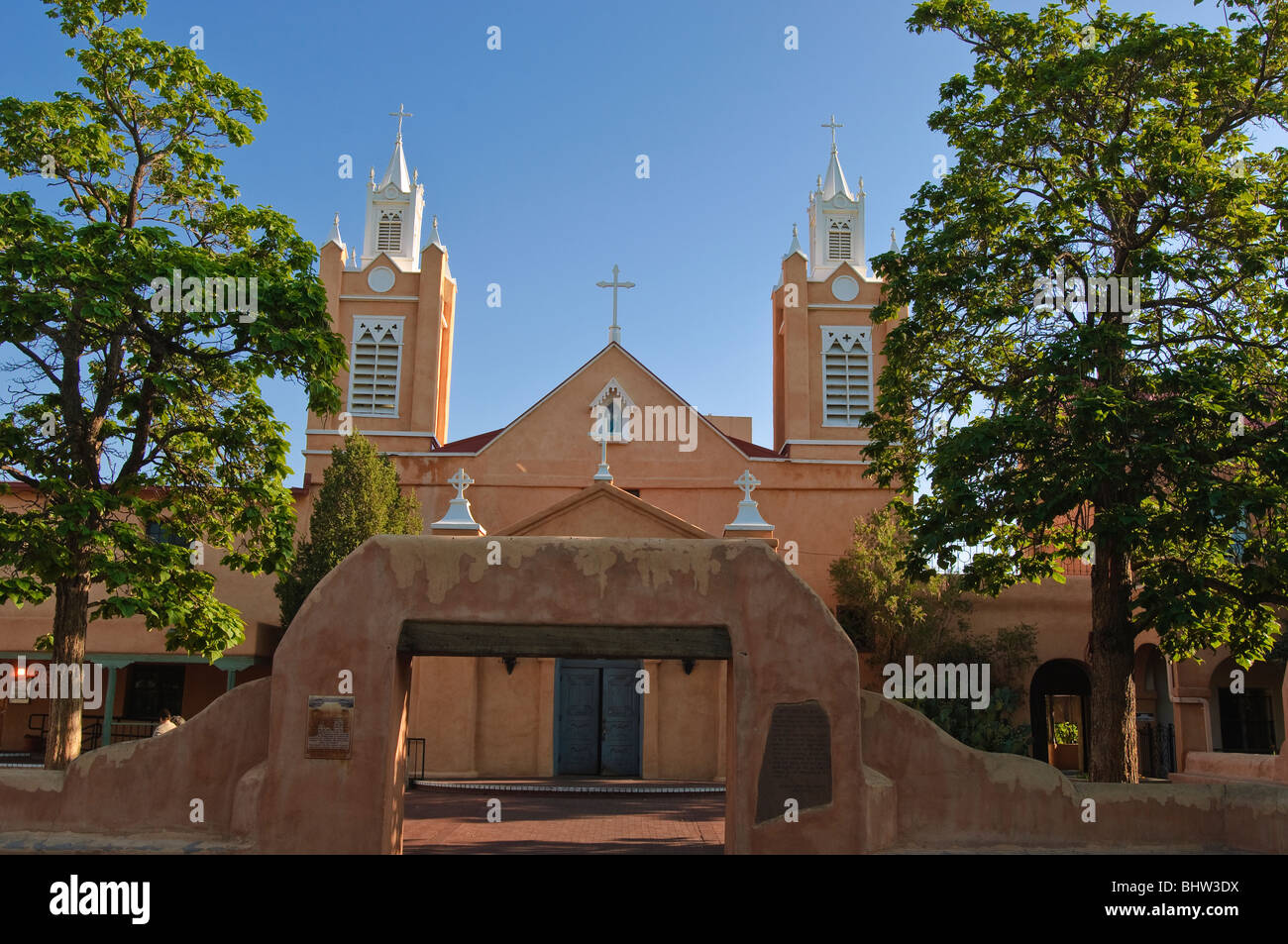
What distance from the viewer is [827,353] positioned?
31.7 metres

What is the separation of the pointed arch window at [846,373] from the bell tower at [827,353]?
26 millimetres

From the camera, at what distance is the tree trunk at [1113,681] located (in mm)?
15109

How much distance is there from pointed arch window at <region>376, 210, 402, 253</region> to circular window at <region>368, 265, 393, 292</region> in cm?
174

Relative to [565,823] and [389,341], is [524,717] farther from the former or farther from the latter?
[389,341]

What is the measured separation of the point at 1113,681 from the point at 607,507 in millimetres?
12436

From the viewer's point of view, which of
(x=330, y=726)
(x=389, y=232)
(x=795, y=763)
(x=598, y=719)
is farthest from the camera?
(x=389, y=232)

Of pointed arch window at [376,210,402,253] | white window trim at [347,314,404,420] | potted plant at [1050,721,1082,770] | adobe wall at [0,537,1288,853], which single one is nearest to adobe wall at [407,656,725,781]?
white window trim at [347,314,404,420]


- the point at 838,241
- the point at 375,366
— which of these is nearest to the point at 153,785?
the point at 375,366

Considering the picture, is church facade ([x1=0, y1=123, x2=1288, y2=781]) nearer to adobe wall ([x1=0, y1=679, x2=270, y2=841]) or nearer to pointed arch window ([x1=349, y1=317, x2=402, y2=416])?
pointed arch window ([x1=349, y1=317, x2=402, y2=416])

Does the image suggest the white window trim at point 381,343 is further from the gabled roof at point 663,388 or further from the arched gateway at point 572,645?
the arched gateway at point 572,645

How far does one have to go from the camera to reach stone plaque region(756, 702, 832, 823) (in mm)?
11398

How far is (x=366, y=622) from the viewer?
37.6 ft

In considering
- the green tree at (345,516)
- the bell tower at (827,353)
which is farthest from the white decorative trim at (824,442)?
the green tree at (345,516)

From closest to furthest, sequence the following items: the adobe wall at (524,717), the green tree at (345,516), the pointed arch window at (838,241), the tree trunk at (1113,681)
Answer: the tree trunk at (1113,681)
the green tree at (345,516)
the adobe wall at (524,717)
the pointed arch window at (838,241)
